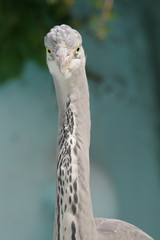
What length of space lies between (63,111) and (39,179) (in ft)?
4.89

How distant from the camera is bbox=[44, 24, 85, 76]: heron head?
31.5 inches

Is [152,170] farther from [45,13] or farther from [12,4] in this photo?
[12,4]

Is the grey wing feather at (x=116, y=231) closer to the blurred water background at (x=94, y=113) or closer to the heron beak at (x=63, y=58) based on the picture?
the heron beak at (x=63, y=58)

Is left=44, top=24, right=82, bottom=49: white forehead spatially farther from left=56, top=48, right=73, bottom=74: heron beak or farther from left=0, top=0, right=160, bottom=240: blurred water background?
left=0, top=0, right=160, bottom=240: blurred water background

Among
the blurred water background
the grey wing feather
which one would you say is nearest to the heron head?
the grey wing feather

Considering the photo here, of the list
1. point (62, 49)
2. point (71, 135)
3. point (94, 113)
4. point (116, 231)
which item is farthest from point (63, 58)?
point (94, 113)

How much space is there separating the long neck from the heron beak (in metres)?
0.05

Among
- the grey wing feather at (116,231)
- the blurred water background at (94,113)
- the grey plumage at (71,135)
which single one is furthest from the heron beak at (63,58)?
the blurred water background at (94,113)

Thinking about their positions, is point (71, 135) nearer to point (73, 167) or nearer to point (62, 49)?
point (73, 167)

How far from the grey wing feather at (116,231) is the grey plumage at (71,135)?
0.13 meters

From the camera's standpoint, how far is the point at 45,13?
7.59 feet

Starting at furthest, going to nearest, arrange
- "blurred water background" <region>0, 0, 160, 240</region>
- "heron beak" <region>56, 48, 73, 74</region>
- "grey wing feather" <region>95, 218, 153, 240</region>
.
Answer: "blurred water background" <region>0, 0, 160, 240</region> → "grey wing feather" <region>95, 218, 153, 240</region> → "heron beak" <region>56, 48, 73, 74</region>

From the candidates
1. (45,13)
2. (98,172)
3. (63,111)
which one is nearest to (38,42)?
(45,13)

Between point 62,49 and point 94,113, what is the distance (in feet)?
5.52
